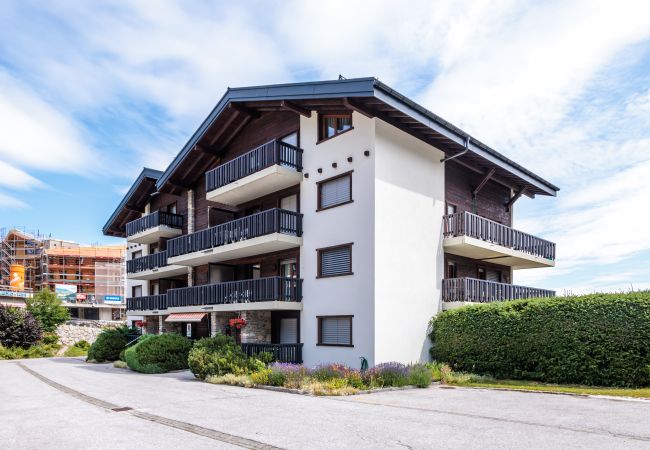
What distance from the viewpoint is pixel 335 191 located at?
22.3m

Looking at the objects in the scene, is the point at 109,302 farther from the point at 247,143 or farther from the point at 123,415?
the point at 123,415

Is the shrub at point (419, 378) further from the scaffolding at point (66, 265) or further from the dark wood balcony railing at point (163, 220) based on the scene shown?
the scaffolding at point (66, 265)

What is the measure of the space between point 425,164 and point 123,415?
15462mm

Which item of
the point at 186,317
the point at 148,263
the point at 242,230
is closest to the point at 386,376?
the point at 242,230

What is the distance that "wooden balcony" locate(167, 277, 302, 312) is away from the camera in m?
22.6

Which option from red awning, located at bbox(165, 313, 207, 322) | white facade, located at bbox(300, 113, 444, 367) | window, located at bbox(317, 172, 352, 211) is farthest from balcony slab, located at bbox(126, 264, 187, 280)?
window, located at bbox(317, 172, 352, 211)

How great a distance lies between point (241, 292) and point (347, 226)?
6.63 meters

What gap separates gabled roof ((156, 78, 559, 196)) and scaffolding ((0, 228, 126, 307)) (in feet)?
240

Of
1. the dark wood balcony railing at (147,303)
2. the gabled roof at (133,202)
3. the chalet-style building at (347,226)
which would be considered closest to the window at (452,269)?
the chalet-style building at (347,226)

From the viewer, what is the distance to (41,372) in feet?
86.1

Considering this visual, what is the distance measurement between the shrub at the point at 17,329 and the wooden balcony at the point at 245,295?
20823 millimetres

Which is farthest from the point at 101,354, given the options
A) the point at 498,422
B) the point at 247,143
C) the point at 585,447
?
the point at 585,447

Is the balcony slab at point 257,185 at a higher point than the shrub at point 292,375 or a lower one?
higher

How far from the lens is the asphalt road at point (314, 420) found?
30.6ft
